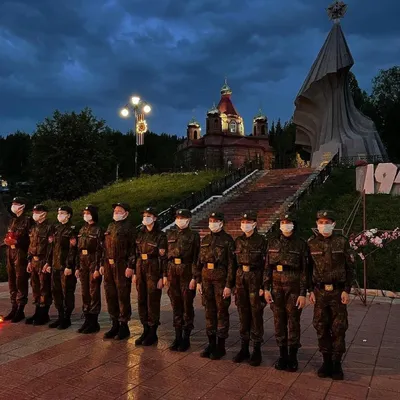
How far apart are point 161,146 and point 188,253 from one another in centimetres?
6835

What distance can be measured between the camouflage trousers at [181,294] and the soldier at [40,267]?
2471 mm

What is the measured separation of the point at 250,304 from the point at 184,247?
1.26 meters

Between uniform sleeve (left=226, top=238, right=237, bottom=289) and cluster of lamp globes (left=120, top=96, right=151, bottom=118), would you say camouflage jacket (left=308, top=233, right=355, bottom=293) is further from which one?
cluster of lamp globes (left=120, top=96, right=151, bottom=118)

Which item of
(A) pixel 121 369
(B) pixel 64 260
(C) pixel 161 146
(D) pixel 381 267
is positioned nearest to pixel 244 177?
(D) pixel 381 267

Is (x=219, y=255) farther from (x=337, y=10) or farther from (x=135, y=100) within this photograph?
(x=337, y=10)

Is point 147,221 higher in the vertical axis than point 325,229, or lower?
higher

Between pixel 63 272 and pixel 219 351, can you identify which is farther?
pixel 63 272

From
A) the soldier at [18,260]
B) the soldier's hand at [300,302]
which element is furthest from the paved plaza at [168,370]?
the soldier's hand at [300,302]

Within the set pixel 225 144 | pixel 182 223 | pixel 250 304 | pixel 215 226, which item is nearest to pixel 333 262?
pixel 250 304

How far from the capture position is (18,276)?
25.2 feet

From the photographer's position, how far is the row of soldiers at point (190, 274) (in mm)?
5180

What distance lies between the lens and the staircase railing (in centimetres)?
1950

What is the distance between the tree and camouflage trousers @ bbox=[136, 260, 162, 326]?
→ 31457 millimetres

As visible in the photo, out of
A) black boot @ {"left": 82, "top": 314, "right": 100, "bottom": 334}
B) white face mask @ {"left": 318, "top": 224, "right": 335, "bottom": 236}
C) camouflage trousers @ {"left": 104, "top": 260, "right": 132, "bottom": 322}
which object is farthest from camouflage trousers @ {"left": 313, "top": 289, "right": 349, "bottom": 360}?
black boot @ {"left": 82, "top": 314, "right": 100, "bottom": 334}
